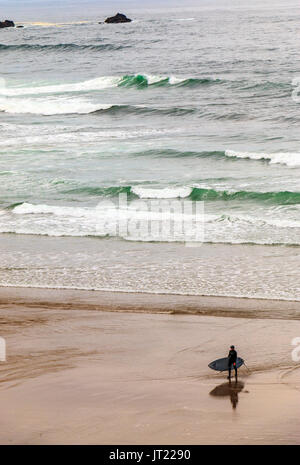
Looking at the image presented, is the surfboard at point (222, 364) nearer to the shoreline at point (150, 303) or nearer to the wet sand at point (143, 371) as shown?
the wet sand at point (143, 371)

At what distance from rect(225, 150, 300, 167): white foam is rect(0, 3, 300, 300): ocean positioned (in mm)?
43

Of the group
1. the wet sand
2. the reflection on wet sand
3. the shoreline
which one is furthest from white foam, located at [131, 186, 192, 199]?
the reflection on wet sand

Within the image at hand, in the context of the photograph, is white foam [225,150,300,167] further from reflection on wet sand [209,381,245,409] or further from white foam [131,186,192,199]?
reflection on wet sand [209,381,245,409]

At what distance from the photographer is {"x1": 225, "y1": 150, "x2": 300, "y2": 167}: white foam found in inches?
1142

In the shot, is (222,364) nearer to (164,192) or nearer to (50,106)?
(164,192)

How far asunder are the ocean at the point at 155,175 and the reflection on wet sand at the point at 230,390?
15.1 ft

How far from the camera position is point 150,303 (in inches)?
661

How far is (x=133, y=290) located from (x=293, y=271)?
411 cm

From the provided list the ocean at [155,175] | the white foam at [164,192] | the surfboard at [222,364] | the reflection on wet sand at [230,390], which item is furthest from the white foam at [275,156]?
the reflection on wet sand at [230,390]

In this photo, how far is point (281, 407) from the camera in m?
11.7

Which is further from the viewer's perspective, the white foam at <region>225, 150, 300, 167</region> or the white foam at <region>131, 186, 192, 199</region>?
the white foam at <region>225, 150, 300, 167</region>

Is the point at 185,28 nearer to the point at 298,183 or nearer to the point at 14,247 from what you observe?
the point at 298,183

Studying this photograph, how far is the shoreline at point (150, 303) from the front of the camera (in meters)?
16.0

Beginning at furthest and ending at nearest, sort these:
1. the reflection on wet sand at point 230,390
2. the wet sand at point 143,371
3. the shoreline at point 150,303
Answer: the shoreline at point 150,303 → the reflection on wet sand at point 230,390 → the wet sand at point 143,371
